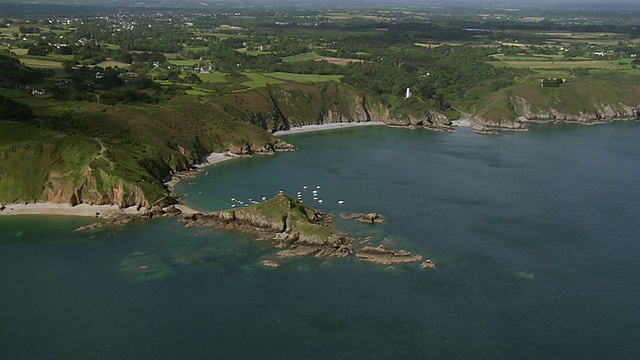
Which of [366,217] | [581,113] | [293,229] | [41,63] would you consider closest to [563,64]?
[581,113]

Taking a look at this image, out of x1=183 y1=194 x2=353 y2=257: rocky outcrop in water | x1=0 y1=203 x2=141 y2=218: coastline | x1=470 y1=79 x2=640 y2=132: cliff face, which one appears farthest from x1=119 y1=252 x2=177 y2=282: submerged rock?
x1=470 y1=79 x2=640 y2=132: cliff face

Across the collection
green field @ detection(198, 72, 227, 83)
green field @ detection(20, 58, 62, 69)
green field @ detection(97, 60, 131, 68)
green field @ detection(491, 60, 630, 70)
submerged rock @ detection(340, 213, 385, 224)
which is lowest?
submerged rock @ detection(340, 213, 385, 224)

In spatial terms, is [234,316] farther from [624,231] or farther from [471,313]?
[624,231]

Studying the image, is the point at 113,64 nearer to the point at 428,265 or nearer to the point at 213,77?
the point at 213,77

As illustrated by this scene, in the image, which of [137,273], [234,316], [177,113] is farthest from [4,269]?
[177,113]

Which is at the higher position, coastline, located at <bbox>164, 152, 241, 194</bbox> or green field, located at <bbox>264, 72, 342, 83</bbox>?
green field, located at <bbox>264, 72, 342, 83</bbox>

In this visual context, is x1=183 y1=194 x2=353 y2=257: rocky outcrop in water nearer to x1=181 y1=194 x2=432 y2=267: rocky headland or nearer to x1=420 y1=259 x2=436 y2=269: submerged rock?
x1=181 y1=194 x2=432 y2=267: rocky headland

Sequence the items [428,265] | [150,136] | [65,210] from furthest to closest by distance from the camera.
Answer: [150,136], [65,210], [428,265]
